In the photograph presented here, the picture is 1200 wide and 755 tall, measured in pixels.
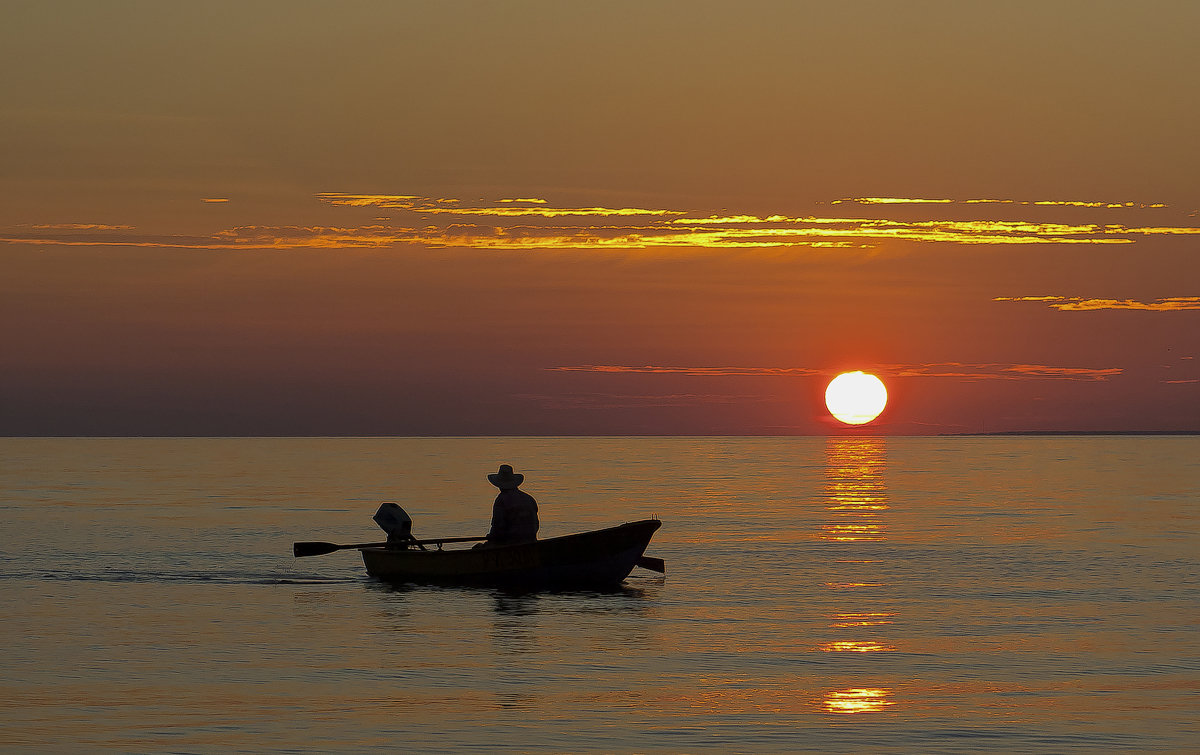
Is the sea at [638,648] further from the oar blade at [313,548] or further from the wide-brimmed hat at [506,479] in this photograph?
the wide-brimmed hat at [506,479]

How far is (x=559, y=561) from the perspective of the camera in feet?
105

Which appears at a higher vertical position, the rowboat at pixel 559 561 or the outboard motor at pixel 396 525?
the outboard motor at pixel 396 525

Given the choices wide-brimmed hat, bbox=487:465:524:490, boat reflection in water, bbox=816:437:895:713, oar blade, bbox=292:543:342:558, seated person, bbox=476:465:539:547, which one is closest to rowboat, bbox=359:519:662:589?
seated person, bbox=476:465:539:547

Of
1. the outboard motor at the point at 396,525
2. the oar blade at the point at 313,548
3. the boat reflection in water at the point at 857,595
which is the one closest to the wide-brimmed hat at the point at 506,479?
the outboard motor at the point at 396,525

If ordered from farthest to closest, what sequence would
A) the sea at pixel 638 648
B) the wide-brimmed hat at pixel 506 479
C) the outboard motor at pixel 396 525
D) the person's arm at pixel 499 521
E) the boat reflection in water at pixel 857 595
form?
the outboard motor at pixel 396 525
the person's arm at pixel 499 521
the wide-brimmed hat at pixel 506 479
the boat reflection in water at pixel 857 595
the sea at pixel 638 648

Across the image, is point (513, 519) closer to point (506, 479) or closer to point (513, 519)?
point (513, 519)

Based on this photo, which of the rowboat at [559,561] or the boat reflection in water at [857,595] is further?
the rowboat at [559,561]

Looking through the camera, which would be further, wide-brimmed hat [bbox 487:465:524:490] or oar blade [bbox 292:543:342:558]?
oar blade [bbox 292:543:342:558]

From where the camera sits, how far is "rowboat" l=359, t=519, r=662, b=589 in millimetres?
32094

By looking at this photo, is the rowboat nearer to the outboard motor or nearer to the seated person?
the seated person

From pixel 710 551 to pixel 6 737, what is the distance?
3070cm

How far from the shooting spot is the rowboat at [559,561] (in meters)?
32.1

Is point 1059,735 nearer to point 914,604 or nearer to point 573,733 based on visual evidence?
point 573,733

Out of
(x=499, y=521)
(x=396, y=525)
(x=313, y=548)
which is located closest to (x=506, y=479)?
(x=499, y=521)
